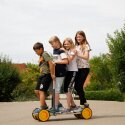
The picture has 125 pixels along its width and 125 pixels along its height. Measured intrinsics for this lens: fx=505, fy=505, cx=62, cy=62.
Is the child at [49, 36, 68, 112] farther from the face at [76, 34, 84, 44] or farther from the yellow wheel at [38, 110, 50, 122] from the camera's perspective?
the face at [76, 34, 84, 44]

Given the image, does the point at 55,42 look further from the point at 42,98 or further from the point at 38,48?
the point at 42,98

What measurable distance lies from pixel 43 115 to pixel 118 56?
77.8 feet

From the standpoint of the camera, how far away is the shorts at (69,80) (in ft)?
36.8

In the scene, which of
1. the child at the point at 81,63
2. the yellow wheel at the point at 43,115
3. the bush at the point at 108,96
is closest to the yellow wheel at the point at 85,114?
the child at the point at 81,63

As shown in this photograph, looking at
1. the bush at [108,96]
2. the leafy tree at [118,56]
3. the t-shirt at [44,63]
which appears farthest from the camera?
the leafy tree at [118,56]

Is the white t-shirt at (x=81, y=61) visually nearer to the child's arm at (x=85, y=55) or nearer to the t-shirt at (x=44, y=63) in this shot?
the child's arm at (x=85, y=55)

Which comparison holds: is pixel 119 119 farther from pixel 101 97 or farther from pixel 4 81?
pixel 101 97

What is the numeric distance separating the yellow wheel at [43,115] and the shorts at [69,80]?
30.1 inches

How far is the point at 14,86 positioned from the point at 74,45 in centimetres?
1698

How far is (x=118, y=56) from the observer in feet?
112

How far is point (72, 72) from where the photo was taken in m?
11.2

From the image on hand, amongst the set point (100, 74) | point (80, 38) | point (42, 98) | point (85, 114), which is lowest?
point (85, 114)

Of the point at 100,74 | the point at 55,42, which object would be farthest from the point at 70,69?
the point at 100,74

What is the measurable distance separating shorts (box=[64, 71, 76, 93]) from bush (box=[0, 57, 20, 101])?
1604 centimetres
